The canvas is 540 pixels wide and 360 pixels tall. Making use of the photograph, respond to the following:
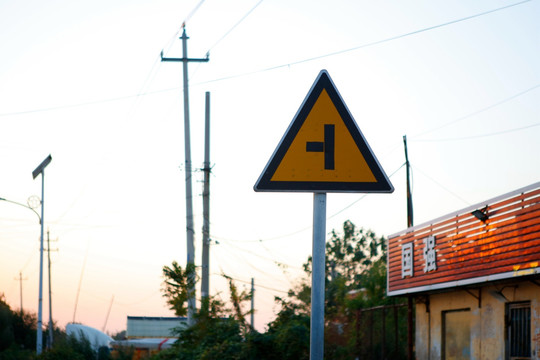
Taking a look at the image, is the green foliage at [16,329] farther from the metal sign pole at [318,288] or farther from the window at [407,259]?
the metal sign pole at [318,288]

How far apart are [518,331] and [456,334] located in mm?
3148

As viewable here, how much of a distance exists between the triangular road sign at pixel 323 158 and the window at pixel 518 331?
12.9 metres

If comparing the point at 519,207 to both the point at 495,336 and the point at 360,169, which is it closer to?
the point at 495,336

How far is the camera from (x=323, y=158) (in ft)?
13.6

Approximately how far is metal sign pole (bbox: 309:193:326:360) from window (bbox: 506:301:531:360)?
13.0 metres

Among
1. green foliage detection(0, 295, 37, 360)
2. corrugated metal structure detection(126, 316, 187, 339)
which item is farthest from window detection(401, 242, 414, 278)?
corrugated metal structure detection(126, 316, 187, 339)

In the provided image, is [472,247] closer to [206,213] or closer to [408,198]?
[408,198]

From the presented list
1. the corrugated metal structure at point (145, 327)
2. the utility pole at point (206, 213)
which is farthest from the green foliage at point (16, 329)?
the utility pole at point (206, 213)

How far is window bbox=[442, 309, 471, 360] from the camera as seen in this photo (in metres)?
18.5

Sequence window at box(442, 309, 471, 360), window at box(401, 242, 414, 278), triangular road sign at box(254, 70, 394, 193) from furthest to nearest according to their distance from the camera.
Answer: window at box(401, 242, 414, 278)
window at box(442, 309, 471, 360)
triangular road sign at box(254, 70, 394, 193)

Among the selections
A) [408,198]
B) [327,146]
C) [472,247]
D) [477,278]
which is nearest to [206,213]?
[408,198]

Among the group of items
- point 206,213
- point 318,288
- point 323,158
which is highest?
point 206,213

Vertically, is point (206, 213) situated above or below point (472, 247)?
above

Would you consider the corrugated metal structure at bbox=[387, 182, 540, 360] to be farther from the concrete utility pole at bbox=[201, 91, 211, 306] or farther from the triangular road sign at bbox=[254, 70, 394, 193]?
the triangular road sign at bbox=[254, 70, 394, 193]
